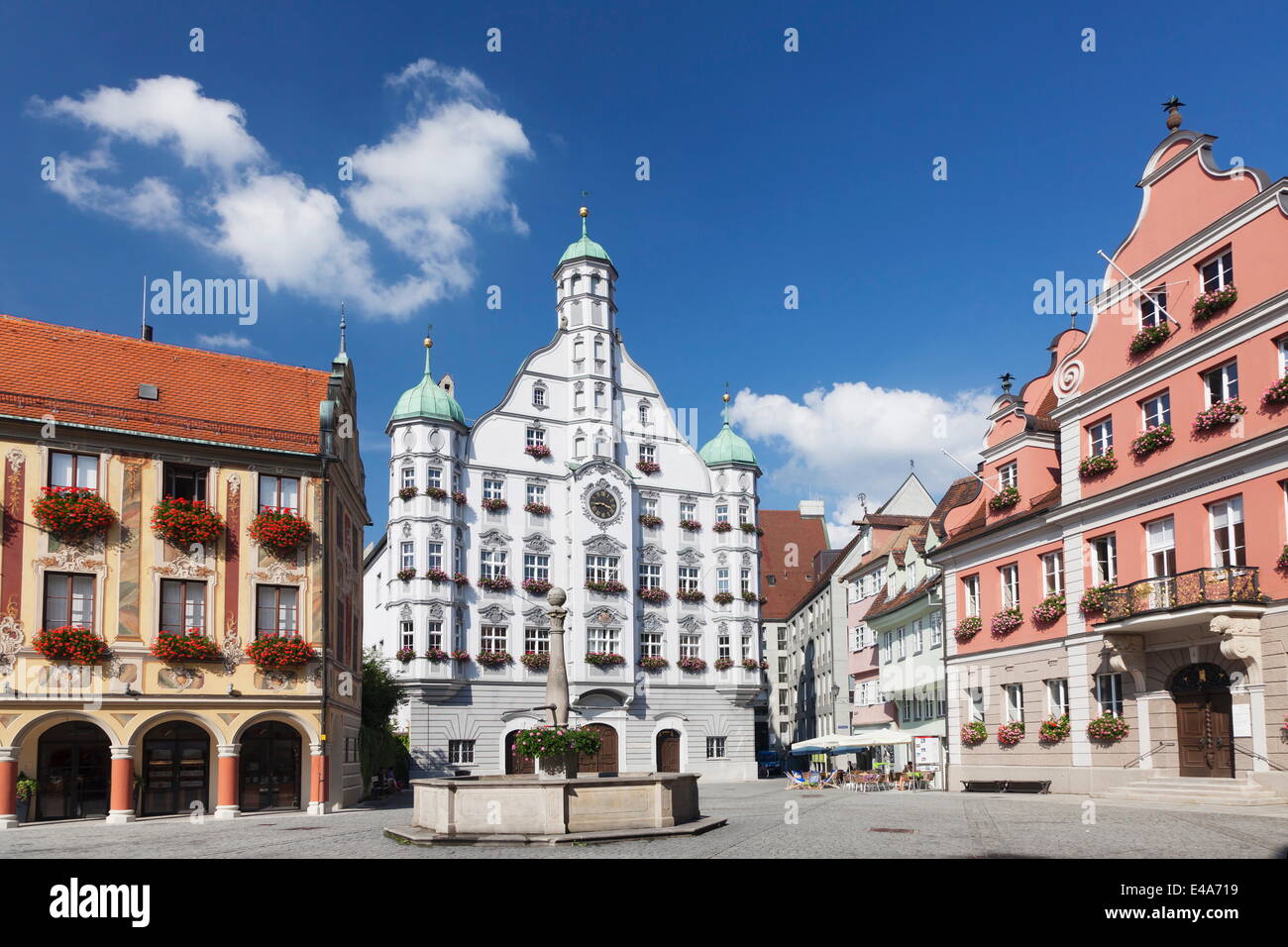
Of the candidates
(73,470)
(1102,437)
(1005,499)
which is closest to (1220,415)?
(1102,437)

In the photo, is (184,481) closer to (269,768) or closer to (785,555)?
(269,768)

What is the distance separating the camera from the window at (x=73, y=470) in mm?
31172

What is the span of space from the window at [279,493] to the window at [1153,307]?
23820 millimetres

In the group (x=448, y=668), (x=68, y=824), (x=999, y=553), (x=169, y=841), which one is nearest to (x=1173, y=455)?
(x=999, y=553)

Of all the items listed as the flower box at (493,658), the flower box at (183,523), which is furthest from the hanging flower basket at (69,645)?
the flower box at (493,658)

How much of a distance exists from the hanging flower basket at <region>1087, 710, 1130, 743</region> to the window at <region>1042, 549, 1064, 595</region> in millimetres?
4066

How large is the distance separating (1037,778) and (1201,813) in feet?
33.2

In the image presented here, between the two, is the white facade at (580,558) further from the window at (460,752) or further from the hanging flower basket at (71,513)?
the hanging flower basket at (71,513)

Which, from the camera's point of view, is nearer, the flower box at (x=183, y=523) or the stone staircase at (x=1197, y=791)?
the stone staircase at (x=1197, y=791)

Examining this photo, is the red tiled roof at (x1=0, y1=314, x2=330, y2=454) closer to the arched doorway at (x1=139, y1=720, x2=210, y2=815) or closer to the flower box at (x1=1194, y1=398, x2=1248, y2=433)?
the arched doorway at (x1=139, y1=720, x2=210, y2=815)

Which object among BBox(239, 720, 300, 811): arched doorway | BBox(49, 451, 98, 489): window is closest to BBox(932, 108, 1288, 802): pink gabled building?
BBox(239, 720, 300, 811): arched doorway

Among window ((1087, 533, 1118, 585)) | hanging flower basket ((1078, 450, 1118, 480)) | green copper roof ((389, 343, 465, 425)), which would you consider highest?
green copper roof ((389, 343, 465, 425))

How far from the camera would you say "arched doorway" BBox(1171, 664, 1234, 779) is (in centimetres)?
2706

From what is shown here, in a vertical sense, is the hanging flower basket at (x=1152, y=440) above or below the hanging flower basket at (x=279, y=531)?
above
